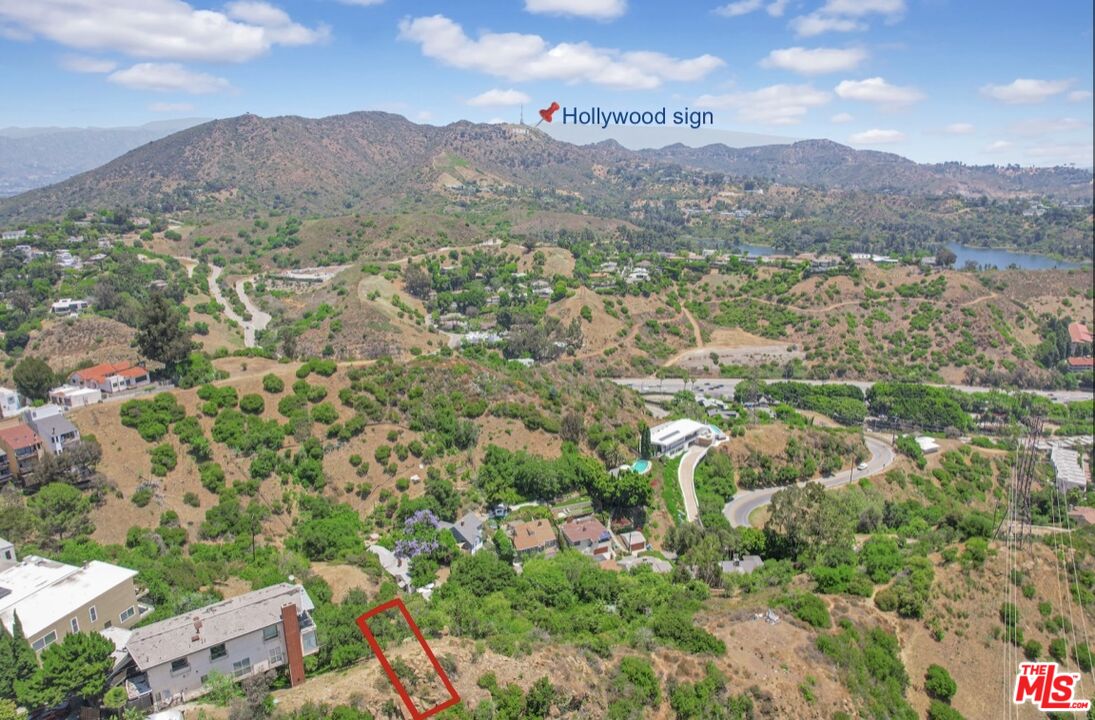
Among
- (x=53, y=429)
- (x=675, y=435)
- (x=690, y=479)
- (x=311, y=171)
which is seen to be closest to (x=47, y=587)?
(x=53, y=429)

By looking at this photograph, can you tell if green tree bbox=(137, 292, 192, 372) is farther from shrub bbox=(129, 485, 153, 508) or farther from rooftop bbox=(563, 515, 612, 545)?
rooftop bbox=(563, 515, 612, 545)

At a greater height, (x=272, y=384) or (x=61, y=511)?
(x=272, y=384)

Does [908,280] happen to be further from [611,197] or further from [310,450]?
[611,197]

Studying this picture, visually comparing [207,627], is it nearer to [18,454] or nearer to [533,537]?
[533,537]

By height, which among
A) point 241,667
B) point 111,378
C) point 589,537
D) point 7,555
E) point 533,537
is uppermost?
point 111,378

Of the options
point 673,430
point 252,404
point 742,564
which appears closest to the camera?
point 742,564

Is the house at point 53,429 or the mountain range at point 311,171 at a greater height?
the mountain range at point 311,171

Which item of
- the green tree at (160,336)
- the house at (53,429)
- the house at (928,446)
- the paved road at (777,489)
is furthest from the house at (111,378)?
the house at (928,446)

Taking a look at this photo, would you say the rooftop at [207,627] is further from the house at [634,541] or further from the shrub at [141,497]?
the house at [634,541]
